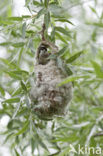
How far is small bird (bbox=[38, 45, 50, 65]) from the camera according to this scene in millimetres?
1754

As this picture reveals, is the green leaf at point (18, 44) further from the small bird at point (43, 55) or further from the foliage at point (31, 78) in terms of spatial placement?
the small bird at point (43, 55)

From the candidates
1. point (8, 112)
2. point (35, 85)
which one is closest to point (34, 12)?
point (35, 85)

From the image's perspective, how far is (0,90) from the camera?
1917 millimetres

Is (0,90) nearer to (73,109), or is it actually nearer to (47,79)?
(47,79)

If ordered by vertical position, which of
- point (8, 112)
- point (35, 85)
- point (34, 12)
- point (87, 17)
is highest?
point (34, 12)

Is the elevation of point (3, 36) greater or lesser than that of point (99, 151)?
greater

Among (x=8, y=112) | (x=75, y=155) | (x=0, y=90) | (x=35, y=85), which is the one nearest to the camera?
(x=35, y=85)

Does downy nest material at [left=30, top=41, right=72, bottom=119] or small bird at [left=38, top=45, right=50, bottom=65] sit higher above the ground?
small bird at [left=38, top=45, right=50, bottom=65]

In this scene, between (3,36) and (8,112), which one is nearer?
(3,36)

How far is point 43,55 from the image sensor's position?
1.79 m

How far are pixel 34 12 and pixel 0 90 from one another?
0.51 metres

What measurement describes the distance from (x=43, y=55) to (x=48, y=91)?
0.78ft

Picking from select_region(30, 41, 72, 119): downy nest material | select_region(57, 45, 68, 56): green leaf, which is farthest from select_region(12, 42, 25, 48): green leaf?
select_region(57, 45, 68, 56): green leaf

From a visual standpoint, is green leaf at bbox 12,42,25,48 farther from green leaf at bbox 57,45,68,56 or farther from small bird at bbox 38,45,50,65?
green leaf at bbox 57,45,68,56
